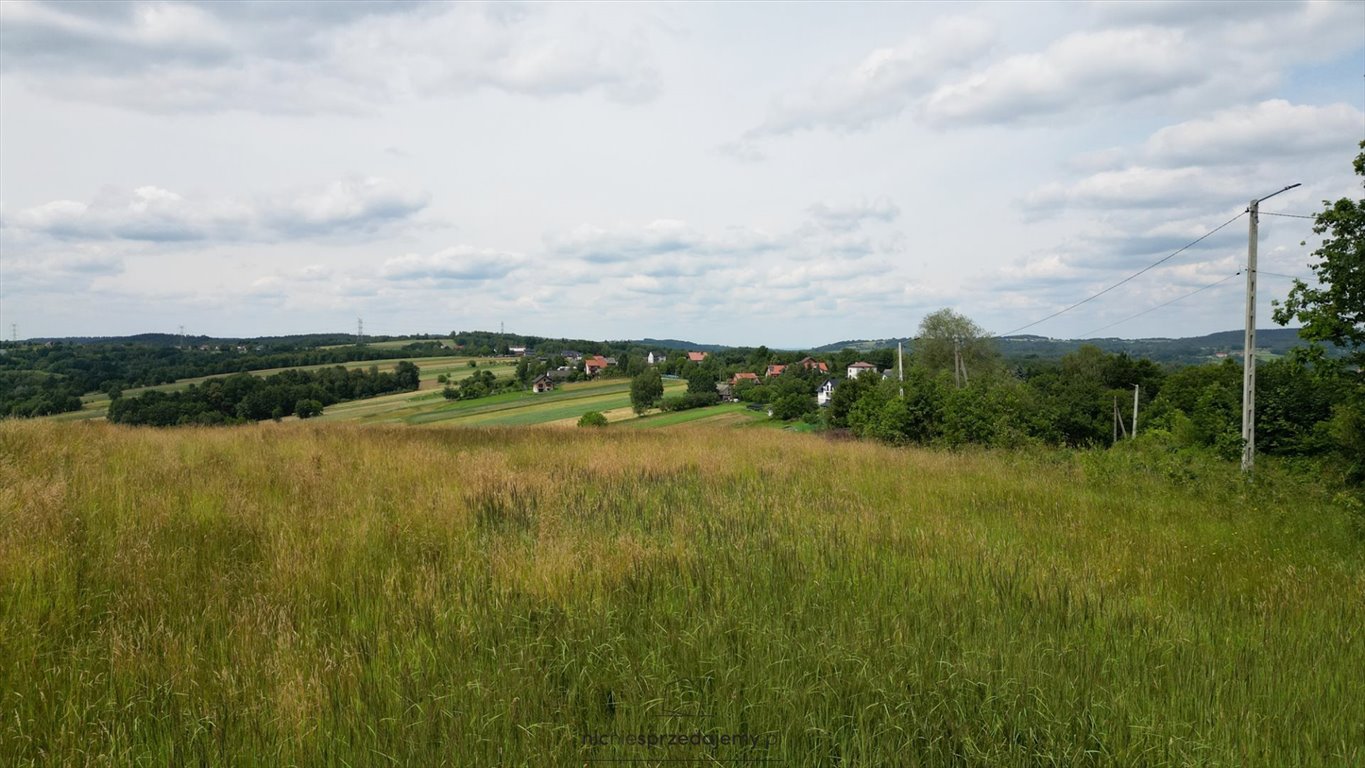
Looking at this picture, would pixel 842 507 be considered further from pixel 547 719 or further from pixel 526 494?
pixel 547 719

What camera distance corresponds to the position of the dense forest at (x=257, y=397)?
3105cm

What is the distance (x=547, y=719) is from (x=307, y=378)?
188ft

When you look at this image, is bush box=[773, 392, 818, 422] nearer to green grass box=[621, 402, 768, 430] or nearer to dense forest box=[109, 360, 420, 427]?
green grass box=[621, 402, 768, 430]

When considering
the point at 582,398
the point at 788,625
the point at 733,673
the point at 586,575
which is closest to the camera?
the point at 733,673

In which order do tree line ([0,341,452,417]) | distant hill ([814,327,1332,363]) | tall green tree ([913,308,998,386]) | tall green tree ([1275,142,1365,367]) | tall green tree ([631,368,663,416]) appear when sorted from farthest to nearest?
distant hill ([814,327,1332,363]) → tall green tree ([913,308,998,386]) → tall green tree ([631,368,663,416]) → tree line ([0,341,452,417]) → tall green tree ([1275,142,1365,367])

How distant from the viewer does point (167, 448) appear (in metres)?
8.73

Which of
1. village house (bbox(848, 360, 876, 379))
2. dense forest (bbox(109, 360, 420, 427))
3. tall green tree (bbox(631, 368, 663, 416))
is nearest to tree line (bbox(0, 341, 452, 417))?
dense forest (bbox(109, 360, 420, 427))

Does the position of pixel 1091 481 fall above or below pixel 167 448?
below

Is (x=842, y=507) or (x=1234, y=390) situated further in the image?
(x=1234, y=390)

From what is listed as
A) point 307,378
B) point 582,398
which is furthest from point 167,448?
point 582,398

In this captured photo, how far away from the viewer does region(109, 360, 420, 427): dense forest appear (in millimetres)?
31047

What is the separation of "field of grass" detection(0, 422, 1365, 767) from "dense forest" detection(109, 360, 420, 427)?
19.5m

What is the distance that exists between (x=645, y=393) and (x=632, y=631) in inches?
2131

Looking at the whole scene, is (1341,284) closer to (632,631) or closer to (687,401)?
(632,631)
